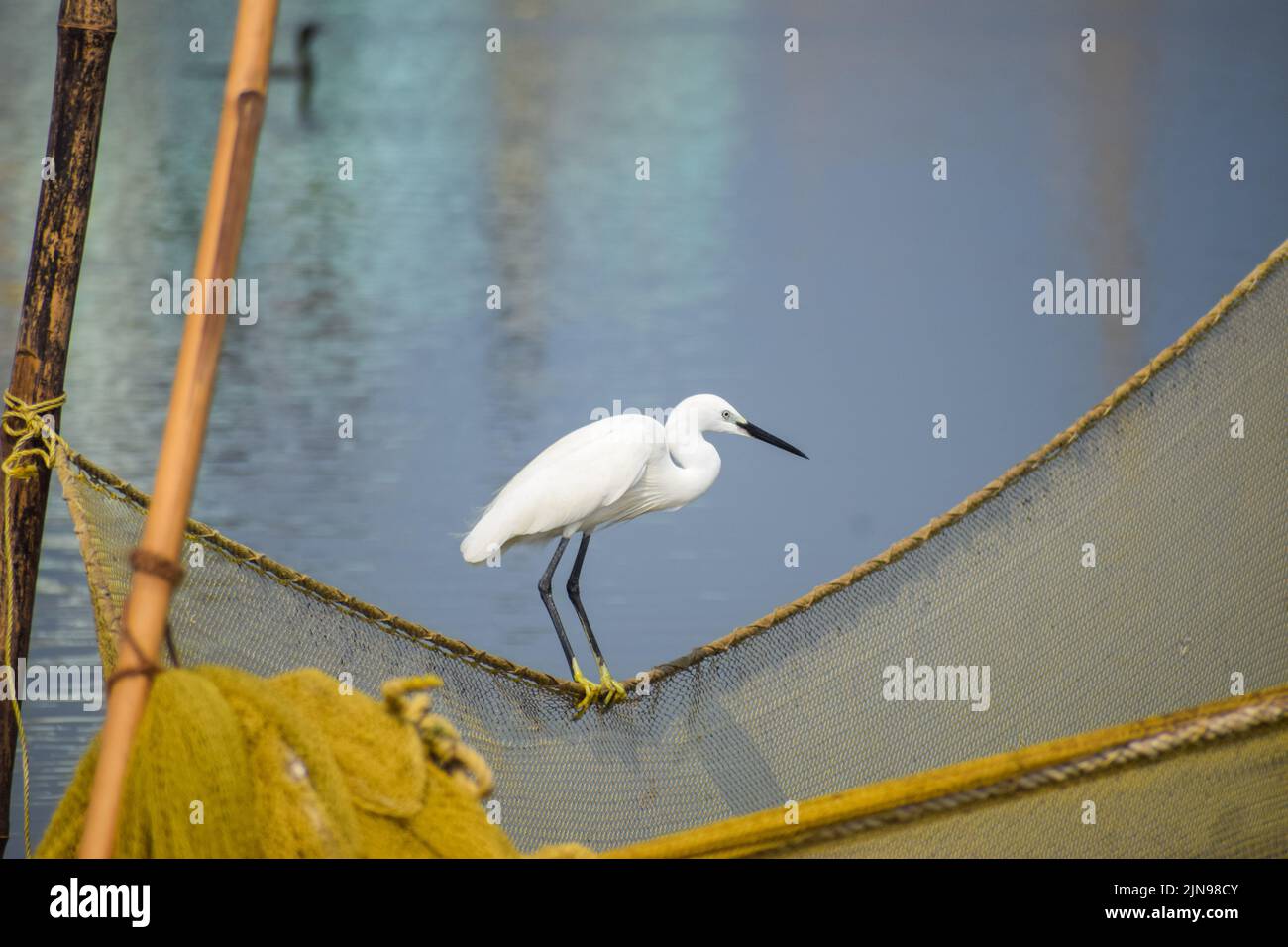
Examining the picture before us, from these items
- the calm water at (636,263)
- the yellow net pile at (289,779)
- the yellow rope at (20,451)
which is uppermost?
the calm water at (636,263)

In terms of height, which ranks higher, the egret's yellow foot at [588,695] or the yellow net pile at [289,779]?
the egret's yellow foot at [588,695]

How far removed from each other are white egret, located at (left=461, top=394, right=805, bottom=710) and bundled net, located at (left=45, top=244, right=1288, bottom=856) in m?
0.61

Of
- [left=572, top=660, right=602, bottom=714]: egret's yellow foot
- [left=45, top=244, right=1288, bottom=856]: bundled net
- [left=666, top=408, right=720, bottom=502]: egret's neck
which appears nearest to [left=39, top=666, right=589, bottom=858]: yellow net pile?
[left=45, top=244, right=1288, bottom=856]: bundled net

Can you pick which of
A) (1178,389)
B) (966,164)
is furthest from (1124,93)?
(1178,389)

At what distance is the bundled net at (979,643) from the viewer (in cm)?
259

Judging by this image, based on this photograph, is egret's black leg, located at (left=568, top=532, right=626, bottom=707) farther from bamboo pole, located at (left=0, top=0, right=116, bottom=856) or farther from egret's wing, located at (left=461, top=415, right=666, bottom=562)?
bamboo pole, located at (left=0, top=0, right=116, bottom=856)

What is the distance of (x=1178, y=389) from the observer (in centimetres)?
272

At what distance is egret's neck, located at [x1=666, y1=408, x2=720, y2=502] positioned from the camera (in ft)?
11.7

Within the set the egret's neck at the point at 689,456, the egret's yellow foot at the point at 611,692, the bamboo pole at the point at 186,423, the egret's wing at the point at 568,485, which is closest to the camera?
the bamboo pole at the point at 186,423

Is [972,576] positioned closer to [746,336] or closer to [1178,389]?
[1178,389]

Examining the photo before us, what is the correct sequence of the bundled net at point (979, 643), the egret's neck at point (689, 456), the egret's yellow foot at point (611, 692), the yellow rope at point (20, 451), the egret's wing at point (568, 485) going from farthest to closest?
1. the egret's neck at point (689, 456)
2. the egret's wing at point (568, 485)
3. the egret's yellow foot at point (611, 692)
4. the bundled net at point (979, 643)
5. the yellow rope at point (20, 451)

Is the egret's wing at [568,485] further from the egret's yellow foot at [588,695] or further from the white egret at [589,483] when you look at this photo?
the egret's yellow foot at [588,695]

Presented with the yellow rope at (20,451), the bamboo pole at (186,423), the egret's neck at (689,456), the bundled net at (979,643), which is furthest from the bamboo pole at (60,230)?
the egret's neck at (689,456)
